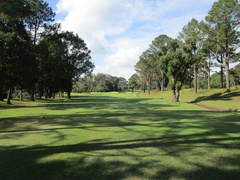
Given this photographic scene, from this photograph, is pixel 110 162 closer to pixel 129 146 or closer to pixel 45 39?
pixel 129 146

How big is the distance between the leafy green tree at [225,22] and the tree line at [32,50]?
3298 cm

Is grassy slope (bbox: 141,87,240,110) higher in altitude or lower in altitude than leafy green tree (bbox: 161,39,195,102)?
lower

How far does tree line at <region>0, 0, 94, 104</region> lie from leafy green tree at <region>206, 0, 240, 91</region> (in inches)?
1298

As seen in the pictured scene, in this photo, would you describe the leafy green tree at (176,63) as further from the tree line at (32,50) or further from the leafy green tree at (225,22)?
the tree line at (32,50)

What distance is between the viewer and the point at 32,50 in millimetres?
26641

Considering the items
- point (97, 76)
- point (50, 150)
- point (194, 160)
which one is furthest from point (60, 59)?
point (97, 76)

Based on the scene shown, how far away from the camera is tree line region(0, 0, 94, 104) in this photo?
19492 mm

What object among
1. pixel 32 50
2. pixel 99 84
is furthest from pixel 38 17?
pixel 99 84

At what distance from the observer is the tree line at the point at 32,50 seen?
64.0 ft

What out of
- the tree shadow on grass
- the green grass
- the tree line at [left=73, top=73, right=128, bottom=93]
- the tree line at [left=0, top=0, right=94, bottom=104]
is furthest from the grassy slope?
the tree line at [left=73, top=73, right=128, bottom=93]

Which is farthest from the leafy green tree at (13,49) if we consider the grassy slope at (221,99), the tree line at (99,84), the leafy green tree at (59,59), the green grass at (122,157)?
the tree line at (99,84)

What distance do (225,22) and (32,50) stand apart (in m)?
38.1

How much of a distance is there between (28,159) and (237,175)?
5077 mm

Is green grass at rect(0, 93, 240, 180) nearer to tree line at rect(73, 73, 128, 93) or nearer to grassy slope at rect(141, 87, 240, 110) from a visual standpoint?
grassy slope at rect(141, 87, 240, 110)
